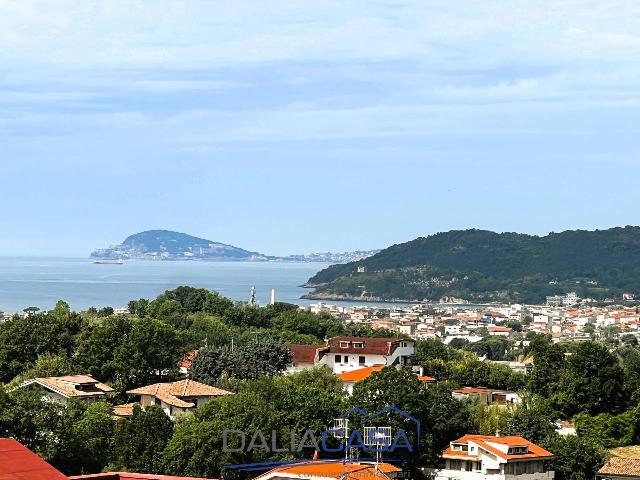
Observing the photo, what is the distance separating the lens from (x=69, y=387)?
33.3 m

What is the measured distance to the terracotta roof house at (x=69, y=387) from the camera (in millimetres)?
32688

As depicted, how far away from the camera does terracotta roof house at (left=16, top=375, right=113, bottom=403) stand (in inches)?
1287

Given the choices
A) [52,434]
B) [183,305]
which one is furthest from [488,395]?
[183,305]

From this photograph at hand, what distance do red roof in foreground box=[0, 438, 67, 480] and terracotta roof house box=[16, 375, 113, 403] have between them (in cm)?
1845

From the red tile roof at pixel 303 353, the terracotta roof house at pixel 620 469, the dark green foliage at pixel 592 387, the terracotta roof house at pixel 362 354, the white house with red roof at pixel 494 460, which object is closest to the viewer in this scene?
the terracotta roof house at pixel 620 469

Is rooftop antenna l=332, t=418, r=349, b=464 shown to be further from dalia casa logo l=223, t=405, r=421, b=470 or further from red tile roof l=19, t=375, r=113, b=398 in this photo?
red tile roof l=19, t=375, r=113, b=398

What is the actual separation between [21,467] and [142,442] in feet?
43.3

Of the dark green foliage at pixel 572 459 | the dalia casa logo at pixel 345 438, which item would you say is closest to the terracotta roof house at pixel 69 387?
the dalia casa logo at pixel 345 438

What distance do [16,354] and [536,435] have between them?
16.9 meters

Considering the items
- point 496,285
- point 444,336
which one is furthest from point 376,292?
point 444,336

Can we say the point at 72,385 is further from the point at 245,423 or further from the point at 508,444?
the point at 508,444

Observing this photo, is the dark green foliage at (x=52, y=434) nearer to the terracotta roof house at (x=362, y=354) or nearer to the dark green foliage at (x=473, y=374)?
the terracotta roof house at (x=362, y=354)

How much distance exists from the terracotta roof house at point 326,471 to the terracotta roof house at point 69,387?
11663 mm

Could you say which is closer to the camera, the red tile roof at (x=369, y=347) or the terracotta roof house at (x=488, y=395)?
the terracotta roof house at (x=488, y=395)
